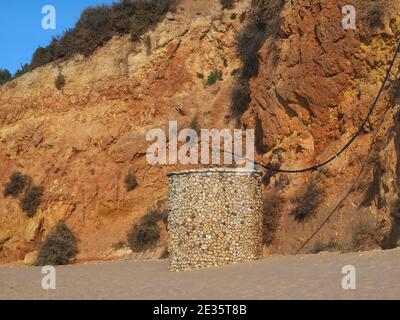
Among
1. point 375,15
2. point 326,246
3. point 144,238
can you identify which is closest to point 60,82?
point 144,238

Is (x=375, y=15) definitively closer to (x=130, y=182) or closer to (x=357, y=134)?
(x=357, y=134)

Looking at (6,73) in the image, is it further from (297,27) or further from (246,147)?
(297,27)

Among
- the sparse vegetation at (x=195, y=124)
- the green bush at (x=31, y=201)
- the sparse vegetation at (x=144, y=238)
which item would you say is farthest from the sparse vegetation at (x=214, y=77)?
the green bush at (x=31, y=201)

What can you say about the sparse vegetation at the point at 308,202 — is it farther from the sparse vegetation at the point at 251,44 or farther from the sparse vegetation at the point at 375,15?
the sparse vegetation at the point at 251,44

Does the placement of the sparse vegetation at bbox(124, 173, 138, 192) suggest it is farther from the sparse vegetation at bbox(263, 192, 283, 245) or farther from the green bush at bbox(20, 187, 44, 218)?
the sparse vegetation at bbox(263, 192, 283, 245)

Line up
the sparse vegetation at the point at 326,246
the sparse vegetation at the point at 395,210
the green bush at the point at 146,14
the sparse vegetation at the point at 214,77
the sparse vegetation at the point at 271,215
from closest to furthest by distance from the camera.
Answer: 1. the sparse vegetation at the point at 395,210
2. the sparse vegetation at the point at 326,246
3. the sparse vegetation at the point at 271,215
4. the sparse vegetation at the point at 214,77
5. the green bush at the point at 146,14

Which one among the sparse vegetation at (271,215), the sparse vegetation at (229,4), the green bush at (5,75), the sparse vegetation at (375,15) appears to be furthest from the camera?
the green bush at (5,75)

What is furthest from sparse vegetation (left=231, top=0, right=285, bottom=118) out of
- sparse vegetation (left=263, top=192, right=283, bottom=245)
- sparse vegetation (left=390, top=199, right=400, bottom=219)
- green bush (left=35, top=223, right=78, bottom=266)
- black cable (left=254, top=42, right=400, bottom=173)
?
sparse vegetation (left=390, top=199, right=400, bottom=219)
